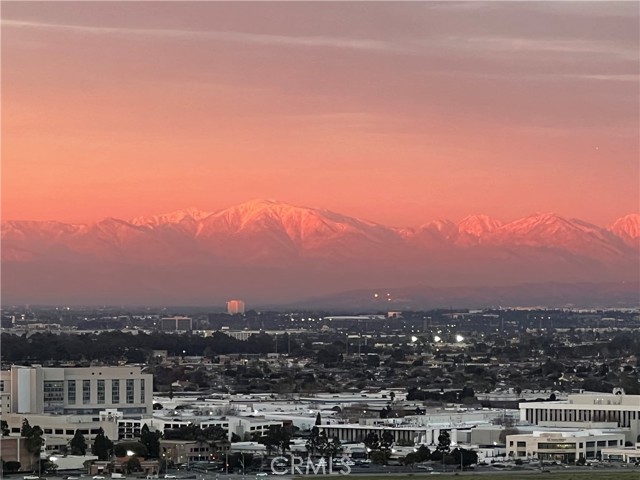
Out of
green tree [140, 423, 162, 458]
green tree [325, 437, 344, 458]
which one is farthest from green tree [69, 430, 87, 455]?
green tree [325, 437, 344, 458]

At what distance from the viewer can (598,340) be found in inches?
6909

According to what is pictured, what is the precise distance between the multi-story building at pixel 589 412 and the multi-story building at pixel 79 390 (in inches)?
575

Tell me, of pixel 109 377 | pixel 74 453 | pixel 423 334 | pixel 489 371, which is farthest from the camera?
pixel 423 334

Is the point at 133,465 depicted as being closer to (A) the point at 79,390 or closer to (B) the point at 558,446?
(B) the point at 558,446

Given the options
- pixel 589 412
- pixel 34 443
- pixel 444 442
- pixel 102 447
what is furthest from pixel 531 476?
pixel 589 412

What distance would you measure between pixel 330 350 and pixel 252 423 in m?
82.9

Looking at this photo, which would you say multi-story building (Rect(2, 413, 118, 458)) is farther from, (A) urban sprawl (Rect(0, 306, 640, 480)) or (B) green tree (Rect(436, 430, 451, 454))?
(B) green tree (Rect(436, 430, 451, 454))

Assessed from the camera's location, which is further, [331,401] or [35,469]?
[331,401]

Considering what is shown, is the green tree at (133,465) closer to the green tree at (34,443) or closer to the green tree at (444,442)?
the green tree at (34,443)

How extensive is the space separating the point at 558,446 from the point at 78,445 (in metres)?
15.0

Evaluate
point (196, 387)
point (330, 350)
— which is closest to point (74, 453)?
point (196, 387)

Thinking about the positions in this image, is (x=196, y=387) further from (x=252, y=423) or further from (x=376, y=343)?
(x=376, y=343)

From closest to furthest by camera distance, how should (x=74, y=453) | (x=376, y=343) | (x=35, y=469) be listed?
(x=35, y=469), (x=74, y=453), (x=376, y=343)

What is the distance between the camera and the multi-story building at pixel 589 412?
74562 mm
